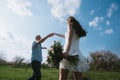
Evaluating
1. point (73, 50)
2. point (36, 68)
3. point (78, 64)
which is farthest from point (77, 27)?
point (36, 68)

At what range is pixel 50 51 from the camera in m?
6.17

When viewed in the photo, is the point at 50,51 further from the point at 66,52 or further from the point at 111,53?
the point at 111,53

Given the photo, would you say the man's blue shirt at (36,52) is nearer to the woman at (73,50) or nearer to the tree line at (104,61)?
the woman at (73,50)

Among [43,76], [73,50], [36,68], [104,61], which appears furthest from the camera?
[104,61]

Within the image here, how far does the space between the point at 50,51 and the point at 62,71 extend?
87cm

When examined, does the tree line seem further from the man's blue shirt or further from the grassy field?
the man's blue shirt

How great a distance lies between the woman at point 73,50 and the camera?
5457 mm

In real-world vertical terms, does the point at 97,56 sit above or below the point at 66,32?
above

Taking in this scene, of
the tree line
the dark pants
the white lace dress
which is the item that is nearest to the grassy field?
the dark pants

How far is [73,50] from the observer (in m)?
5.60

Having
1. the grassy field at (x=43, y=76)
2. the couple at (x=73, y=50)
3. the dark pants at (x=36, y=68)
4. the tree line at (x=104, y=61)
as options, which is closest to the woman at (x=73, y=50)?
the couple at (x=73, y=50)

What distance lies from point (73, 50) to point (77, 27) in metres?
0.50

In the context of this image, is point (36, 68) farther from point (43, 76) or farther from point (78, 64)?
point (43, 76)

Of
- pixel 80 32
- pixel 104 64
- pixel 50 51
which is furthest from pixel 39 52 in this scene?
pixel 104 64
